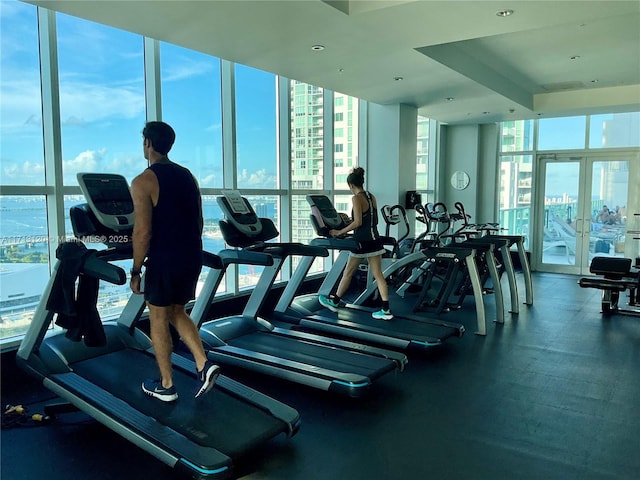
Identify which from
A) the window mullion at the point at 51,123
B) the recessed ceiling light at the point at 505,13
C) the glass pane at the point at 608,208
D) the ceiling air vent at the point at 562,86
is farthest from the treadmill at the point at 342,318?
the glass pane at the point at 608,208

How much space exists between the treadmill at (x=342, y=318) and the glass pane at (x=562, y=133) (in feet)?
18.7

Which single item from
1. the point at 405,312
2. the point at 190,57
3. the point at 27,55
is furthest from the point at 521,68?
the point at 27,55

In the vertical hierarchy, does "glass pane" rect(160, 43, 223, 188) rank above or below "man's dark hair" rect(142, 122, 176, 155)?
above

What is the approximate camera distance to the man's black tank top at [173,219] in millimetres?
2828

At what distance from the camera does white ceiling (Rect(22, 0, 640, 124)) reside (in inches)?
140

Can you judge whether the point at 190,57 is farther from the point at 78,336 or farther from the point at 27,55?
the point at 78,336

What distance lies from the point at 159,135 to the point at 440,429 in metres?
2.43

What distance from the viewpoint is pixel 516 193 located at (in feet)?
31.5

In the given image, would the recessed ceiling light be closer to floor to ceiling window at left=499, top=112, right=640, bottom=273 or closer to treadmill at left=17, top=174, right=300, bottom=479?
treadmill at left=17, top=174, right=300, bottom=479

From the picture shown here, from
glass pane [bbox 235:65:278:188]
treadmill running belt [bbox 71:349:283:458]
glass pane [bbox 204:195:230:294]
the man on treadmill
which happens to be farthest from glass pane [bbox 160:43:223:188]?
treadmill running belt [bbox 71:349:283:458]

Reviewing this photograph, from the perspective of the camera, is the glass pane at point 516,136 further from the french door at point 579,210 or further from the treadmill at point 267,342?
the treadmill at point 267,342

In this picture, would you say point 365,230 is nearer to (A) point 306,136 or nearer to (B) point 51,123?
(A) point 306,136

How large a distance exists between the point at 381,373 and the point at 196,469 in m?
1.57

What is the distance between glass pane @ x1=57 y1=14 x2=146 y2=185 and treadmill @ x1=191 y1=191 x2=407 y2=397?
122cm
